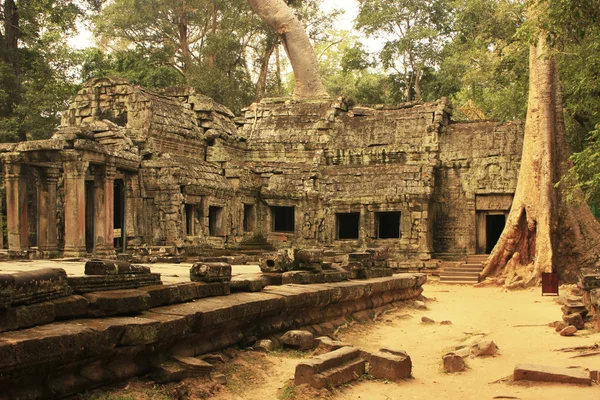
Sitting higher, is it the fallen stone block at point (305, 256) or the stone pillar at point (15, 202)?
the stone pillar at point (15, 202)

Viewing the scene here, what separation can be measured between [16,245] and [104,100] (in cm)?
628

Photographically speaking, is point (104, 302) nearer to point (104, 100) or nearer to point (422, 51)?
point (104, 100)

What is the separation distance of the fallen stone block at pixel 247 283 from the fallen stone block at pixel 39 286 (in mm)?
2910

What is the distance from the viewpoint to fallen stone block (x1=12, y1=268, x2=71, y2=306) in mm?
Answer: 5459

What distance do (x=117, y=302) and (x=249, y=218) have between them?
704 inches

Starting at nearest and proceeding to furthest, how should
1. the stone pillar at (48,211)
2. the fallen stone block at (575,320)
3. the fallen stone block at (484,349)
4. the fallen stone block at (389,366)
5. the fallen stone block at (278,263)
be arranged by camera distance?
1. the fallen stone block at (389,366)
2. the fallen stone block at (484,349)
3. the fallen stone block at (575,320)
4. the fallen stone block at (278,263)
5. the stone pillar at (48,211)

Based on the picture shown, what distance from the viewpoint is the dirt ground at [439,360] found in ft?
21.5

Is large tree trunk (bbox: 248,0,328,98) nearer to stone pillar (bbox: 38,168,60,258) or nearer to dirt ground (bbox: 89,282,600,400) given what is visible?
stone pillar (bbox: 38,168,60,258)

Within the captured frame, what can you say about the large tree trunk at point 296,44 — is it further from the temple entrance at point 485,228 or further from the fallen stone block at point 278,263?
the fallen stone block at point 278,263

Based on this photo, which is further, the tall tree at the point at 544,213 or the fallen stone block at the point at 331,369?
the tall tree at the point at 544,213

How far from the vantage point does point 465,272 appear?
2072 centimetres

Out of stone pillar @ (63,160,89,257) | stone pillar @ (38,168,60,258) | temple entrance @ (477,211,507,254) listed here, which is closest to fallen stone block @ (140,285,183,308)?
stone pillar @ (63,160,89,257)

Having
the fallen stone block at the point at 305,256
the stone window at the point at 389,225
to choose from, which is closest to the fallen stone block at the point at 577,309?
the fallen stone block at the point at 305,256

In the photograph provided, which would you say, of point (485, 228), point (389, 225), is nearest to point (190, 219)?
point (389, 225)
